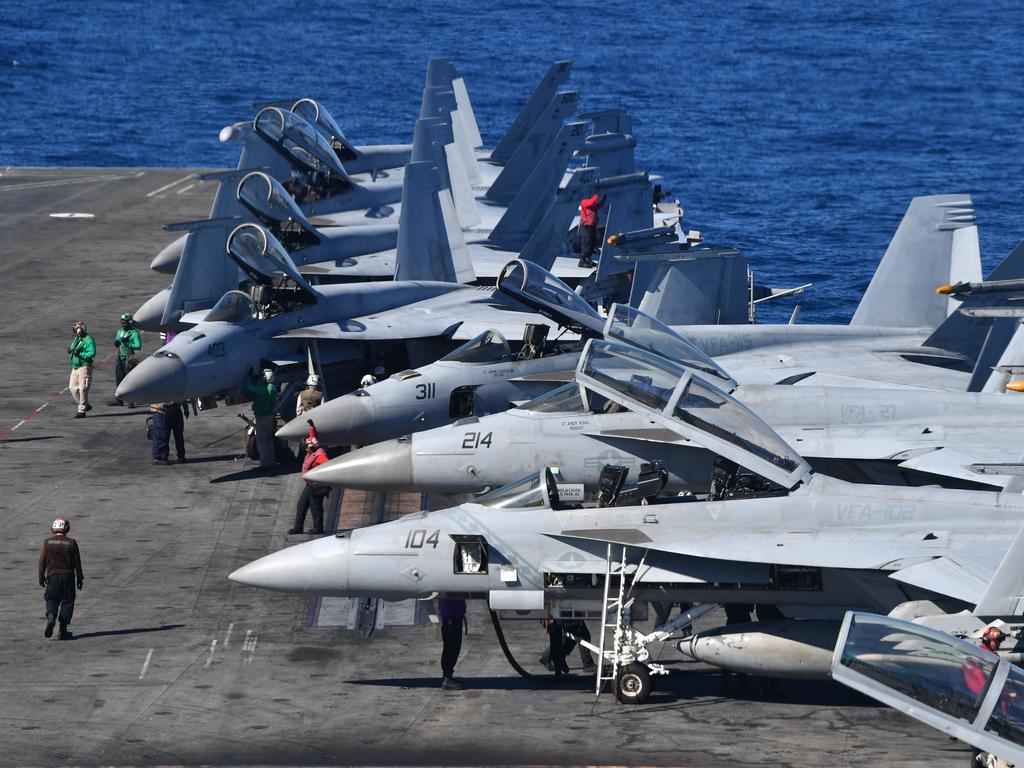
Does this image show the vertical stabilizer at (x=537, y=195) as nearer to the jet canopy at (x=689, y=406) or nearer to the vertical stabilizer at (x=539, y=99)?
the vertical stabilizer at (x=539, y=99)

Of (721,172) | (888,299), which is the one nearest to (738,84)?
(721,172)

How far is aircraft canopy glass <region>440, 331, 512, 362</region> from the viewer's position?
2345cm

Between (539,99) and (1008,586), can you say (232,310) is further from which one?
(539,99)

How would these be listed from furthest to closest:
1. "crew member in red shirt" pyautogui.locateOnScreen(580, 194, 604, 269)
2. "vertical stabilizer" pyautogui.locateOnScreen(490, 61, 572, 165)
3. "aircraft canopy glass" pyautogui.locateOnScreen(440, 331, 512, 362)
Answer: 1. "vertical stabilizer" pyautogui.locateOnScreen(490, 61, 572, 165)
2. "crew member in red shirt" pyautogui.locateOnScreen(580, 194, 604, 269)
3. "aircraft canopy glass" pyautogui.locateOnScreen(440, 331, 512, 362)

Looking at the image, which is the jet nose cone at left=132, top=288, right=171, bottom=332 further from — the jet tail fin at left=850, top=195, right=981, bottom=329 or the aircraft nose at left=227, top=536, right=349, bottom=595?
the aircraft nose at left=227, top=536, right=349, bottom=595

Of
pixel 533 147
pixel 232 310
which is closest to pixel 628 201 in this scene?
pixel 232 310

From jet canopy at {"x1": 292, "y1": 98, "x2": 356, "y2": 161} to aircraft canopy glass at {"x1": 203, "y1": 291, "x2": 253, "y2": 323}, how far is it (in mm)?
15495

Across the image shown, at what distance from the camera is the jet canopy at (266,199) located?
1252 inches

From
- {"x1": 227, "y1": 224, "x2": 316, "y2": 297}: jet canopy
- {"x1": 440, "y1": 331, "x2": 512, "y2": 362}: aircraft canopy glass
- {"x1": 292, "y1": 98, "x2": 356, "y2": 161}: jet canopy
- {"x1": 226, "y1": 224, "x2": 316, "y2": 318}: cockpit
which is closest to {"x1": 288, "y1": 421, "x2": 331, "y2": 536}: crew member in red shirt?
{"x1": 440, "y1": 331, "x2": 512, "y2": 362}: aircraft canopy glass

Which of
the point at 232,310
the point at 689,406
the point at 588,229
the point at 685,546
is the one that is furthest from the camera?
the point at 588,229

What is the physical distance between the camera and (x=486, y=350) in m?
23.5

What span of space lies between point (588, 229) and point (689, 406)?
19288mm

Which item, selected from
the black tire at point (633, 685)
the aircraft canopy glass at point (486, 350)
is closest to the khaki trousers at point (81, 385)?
the aircraft canopy glass at point (486, 350)

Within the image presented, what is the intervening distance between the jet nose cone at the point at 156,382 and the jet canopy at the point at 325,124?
56.4 ft
